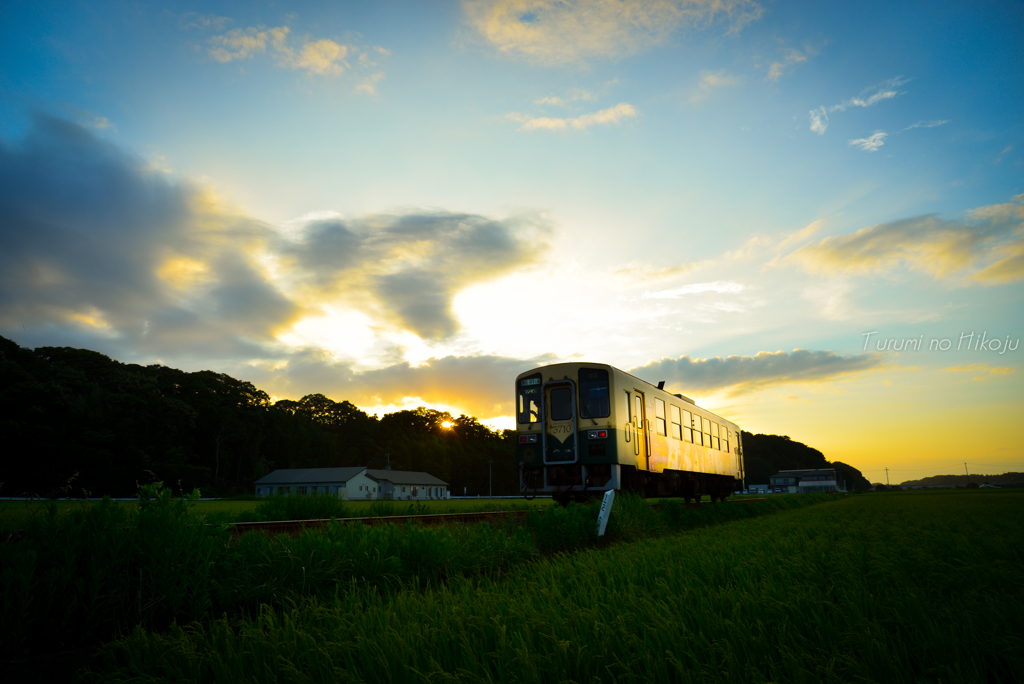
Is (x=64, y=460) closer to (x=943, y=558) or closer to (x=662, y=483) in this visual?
(x=662, y=483)

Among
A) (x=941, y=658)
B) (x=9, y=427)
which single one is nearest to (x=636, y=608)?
(x=941, y=658)

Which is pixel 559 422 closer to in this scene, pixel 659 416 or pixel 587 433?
→ pixel 587 433

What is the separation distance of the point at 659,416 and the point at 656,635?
13692 mm

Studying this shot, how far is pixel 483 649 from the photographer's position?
238 centimetres

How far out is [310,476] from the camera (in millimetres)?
64875

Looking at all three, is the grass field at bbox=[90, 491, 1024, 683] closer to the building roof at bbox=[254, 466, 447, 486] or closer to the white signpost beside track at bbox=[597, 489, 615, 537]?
the white signpost beside track at bbox=[597, 489, 615, 537]

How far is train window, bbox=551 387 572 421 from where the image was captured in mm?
13602

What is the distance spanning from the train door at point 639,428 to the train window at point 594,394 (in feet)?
2.81

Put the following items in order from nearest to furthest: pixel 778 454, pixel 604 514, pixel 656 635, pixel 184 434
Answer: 1. pixel 656 635
2. pixel 604 514
3. pixel 184 434
4. pixel 778 454

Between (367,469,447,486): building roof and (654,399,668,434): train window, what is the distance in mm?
58176

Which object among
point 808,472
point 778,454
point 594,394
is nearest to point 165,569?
point 594,394

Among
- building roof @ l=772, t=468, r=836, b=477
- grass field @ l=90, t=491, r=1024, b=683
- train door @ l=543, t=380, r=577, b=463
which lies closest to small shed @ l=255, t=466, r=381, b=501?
train door @ l=543, t=380, r=577, b=463

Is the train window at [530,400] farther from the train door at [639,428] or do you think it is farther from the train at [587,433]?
the train door at [639,428]

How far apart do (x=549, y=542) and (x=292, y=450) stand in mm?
79733
